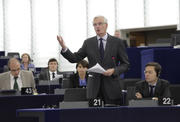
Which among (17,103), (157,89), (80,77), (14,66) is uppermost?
(14,66)

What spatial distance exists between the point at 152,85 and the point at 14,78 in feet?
6.51

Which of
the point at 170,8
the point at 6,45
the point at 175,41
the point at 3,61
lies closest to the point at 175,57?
the point at 175,41

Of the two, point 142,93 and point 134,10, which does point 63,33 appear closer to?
point 134,10

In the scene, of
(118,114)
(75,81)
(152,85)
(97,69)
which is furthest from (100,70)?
(75,81)

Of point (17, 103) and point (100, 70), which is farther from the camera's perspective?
point (17, 103)

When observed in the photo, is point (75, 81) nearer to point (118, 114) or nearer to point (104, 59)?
point (104, 59)

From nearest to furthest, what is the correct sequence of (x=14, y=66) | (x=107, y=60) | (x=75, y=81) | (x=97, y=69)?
(x=97, y=69) < (x=107, y=60) < (x=14, y=66) < (x=75, y=81)

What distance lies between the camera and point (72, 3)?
1398 centimetres

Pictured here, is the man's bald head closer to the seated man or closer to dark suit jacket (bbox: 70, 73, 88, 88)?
the seated man

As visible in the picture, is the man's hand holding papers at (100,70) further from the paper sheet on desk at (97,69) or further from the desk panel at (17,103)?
the desk panel at (17,103)

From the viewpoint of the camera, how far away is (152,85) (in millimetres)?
4516

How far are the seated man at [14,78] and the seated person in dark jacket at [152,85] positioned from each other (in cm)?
173

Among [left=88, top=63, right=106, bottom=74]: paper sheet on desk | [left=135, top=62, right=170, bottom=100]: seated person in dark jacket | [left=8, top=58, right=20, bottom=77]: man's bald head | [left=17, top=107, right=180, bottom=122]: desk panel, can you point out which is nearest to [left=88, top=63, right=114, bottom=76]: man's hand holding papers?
[left=88, top=63, right=106, bottom=74]: paper sheet on desk

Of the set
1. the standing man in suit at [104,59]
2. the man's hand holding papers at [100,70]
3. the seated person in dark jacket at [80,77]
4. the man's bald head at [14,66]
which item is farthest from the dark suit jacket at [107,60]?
the seated person in dark jacket at [80,77]
